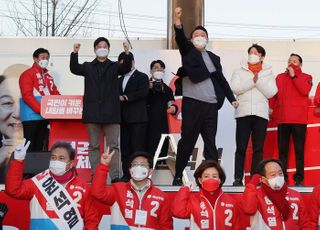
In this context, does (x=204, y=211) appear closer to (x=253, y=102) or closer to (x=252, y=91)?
(x=253, y=102)

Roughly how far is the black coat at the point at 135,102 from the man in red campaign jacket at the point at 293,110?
154 cm

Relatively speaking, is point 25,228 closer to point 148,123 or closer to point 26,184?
point 26,184

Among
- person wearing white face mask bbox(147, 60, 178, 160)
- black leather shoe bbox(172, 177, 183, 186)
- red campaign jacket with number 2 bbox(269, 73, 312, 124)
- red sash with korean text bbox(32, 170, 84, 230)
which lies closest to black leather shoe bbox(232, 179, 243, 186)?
black leather shoe bbox(172, 177, 183, 186)

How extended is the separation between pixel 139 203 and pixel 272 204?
109 cm

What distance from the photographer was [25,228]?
20.3 ft

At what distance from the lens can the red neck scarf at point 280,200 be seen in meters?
5.32

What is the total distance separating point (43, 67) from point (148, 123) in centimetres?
Result: 150

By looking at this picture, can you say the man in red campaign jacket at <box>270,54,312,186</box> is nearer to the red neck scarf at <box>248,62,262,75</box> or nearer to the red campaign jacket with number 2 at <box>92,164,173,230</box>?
the red neck scarf at <box>248,62,262,75</box>

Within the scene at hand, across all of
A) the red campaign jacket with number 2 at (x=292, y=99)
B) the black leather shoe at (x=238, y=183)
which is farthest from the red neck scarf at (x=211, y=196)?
the red campaign jacket with number 2 at (x=292, y=99)

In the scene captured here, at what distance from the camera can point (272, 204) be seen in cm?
535

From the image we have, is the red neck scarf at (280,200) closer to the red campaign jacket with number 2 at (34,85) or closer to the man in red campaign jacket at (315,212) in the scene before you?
the man in red campaign jacket at (315,212)

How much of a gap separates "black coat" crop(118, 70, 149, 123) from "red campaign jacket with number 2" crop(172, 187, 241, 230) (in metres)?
2.10

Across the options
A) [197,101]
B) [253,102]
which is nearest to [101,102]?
[197,101]

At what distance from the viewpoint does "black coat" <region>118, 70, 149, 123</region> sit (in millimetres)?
7281
